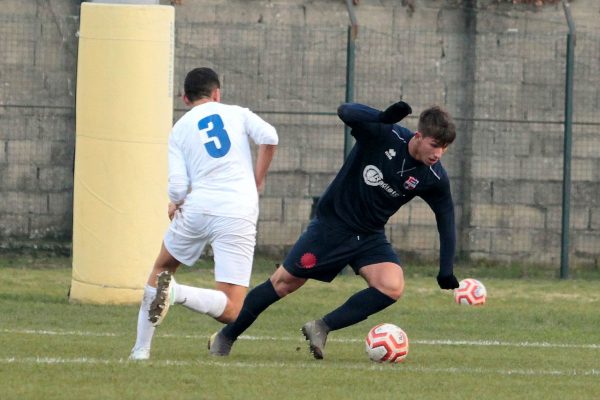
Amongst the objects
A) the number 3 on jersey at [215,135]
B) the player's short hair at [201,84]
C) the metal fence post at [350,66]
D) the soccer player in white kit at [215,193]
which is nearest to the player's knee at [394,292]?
the soccer player in white kit at [215,193]

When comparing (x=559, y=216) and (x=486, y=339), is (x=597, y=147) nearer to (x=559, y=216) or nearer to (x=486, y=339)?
(x=559, y=216)

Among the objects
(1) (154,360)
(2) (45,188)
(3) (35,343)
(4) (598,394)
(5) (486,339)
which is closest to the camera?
(4) (598,394)

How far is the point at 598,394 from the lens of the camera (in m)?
7.79

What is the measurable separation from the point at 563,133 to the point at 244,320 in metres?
9.27

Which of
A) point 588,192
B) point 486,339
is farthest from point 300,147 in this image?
point 486,339

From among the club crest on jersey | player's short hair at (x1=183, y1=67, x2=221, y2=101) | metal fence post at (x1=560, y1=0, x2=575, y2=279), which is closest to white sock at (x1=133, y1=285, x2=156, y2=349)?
player's short hair at (x1=183, y1=67, x2=221, y2=101)

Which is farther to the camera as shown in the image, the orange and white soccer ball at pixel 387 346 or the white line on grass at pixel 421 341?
the white line on grass at pixel 421 341

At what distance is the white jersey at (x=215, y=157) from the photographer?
8617mm

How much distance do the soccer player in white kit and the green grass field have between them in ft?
1.40

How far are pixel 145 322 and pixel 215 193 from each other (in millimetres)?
846

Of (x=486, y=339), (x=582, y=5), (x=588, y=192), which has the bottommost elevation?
(x=486, y=339)

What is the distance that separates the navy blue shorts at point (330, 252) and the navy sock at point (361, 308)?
0.20 meters

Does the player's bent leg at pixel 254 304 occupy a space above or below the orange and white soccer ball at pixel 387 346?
above

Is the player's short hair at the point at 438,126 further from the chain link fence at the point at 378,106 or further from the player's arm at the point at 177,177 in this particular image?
the chain link fence at the point at 378,106
